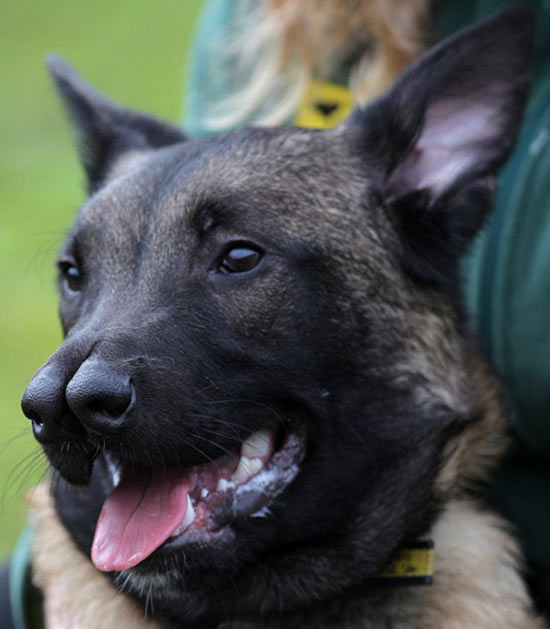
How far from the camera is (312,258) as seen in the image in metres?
2.90

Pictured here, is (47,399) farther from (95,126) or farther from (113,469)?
(95,126)

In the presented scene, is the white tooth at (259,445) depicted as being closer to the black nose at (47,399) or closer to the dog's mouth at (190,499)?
the dog's mouth at (190,499)

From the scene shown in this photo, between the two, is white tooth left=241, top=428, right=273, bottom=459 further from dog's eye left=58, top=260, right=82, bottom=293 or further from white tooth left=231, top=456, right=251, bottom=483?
dog's eye left=58, top=260, right=82, bottom=293

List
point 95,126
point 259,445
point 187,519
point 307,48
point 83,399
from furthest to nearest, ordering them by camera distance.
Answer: point 307,48, point 95,126, point 259,445, point 187,519, point 83,399

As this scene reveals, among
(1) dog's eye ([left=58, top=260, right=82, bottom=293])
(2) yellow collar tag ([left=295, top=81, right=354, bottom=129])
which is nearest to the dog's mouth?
(1) dog's eye ([left=58, top=260, right=82, bottom=293])

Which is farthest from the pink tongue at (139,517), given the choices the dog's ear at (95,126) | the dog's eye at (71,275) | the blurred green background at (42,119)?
the dog's ear at (95,126)

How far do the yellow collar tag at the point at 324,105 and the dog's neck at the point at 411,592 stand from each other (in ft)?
5.37

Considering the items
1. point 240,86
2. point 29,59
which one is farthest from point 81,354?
point 29,59

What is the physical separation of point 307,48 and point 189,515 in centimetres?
213

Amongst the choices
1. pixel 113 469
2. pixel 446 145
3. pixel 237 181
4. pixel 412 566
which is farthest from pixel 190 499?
pixel 446 145

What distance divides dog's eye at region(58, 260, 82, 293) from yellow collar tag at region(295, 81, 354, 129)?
4.38 ft

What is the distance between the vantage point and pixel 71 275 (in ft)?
10.4

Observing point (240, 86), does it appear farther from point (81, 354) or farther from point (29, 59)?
point (29, 59)

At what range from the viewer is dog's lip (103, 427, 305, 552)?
8.99ft
